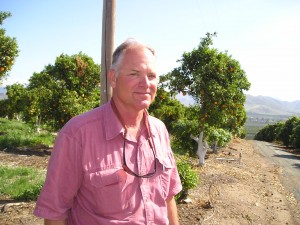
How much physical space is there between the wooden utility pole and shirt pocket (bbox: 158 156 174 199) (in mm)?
1837

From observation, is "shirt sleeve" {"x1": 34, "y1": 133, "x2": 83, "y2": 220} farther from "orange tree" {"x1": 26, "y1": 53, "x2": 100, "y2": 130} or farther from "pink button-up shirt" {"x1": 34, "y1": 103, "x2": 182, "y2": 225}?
"orange tree" {"x1": 26, "y1": 53, "x2": 100, "y2": 130}

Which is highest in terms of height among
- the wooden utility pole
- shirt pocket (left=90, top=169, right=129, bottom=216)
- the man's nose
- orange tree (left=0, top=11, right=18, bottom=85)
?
orange tree (left=0, top=11, right=18, bottom=85)

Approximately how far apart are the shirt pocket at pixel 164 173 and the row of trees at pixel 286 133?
39.6 meters

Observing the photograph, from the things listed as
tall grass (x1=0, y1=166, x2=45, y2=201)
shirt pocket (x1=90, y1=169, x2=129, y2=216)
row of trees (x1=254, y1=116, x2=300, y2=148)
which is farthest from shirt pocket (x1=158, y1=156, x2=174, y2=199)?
row of trees (x1=254, y1=116, x2=300, y2=148)

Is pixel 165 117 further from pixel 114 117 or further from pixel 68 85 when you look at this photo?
pixel 114 117

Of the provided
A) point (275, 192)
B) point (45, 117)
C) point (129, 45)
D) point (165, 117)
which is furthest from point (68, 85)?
point (165, 117)

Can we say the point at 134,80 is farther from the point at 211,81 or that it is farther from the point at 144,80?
the point at 211,81

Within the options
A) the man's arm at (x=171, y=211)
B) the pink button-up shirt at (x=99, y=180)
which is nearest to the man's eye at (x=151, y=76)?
the pink button-up shirt at (x=99, y=180)

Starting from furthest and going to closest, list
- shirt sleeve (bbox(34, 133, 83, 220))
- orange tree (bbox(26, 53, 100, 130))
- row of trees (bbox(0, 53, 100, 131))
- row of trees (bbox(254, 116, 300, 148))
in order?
1. row of trees (bbox(254, 116, 300, 148))
2. orange tree (bbox(26, 53, 100, 130))
3. row of trees (bbox(0, 53, 100, 131))
4. shirt sleeve (bbox(34, 133, 83, 220))

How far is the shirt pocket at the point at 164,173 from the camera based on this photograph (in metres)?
2.42

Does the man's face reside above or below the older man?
above

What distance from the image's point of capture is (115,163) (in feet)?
7.18

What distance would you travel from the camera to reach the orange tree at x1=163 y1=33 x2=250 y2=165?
514 inches

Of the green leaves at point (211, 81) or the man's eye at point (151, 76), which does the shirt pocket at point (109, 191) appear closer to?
the man's eye at point (151, 76)
